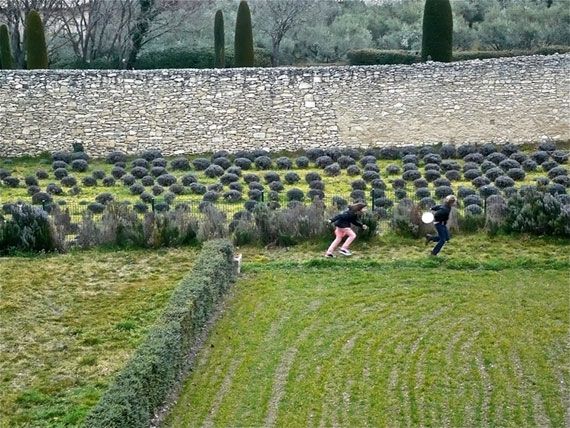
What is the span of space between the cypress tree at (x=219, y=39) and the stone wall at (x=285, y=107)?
168 inches

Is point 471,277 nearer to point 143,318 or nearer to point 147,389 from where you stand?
point 143,318

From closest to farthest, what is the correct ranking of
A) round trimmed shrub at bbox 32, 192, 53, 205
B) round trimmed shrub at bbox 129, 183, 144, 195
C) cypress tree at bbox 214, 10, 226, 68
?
round trimmed shrub at bbox 32, 192, 53, 205 → round trimmed shrub at bbox 129, 183, 144, 195 → cypress tree at bbox 214, 10, 226, 68

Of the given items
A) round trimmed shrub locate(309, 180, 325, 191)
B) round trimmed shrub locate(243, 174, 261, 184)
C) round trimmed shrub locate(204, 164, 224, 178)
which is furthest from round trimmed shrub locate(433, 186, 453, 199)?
round trimmed shrub locate(204, 164, 224, 178)

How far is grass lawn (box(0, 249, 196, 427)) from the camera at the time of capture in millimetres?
10844

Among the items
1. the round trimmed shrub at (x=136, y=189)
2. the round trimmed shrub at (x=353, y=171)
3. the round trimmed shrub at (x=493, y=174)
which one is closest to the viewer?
the round trimmed shrub at (x=136, y=189)

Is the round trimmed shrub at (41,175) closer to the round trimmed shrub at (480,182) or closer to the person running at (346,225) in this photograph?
the round trimmed shrub at (480,182)

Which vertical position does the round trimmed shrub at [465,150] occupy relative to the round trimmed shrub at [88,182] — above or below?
above

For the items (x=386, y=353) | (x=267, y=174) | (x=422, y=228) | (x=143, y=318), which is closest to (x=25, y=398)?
(x=143, y=318)

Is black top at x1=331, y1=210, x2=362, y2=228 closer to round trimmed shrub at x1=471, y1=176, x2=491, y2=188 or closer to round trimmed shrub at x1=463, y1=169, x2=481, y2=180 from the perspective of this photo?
round trimmed shrub at x1=471, y1=176, x2=491, y2=188

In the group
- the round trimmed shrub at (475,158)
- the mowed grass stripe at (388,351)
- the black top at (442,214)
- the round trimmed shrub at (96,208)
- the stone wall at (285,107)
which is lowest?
the mowed grass stripe at (388,351)

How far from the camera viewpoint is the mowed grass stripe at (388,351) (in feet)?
35.2

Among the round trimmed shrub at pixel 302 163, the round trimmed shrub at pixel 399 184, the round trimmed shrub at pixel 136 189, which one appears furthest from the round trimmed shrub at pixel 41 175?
the round trimmed shrub at pixel 399 184

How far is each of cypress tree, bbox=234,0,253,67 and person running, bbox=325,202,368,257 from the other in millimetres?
18062

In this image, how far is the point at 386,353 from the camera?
12.4 meters
